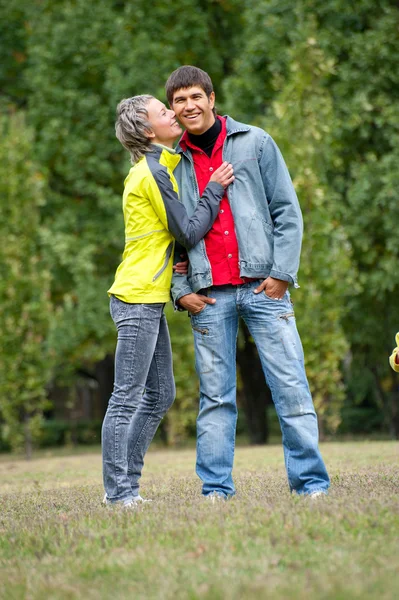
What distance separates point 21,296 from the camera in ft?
57.1

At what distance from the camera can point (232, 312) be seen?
5113mm

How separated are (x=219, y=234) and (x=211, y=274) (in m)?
0.26

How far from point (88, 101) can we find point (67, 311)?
4.52m

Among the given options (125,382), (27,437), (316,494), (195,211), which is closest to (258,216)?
(195,211)

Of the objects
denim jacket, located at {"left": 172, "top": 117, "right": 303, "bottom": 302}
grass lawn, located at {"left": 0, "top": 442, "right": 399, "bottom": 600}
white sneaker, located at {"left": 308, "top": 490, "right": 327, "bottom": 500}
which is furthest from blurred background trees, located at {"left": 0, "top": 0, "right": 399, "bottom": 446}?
grass lawn, located at {"left": 0, "top": 442, "right": 399, "bottom": 600}

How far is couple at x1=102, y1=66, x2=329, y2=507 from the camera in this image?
16.3ft

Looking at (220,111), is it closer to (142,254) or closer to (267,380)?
(142,254)

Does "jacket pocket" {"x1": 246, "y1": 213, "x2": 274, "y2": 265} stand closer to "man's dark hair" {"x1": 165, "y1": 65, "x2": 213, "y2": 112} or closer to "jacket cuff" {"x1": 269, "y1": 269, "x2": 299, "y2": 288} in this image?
"jacket cuff" {"x1": 269, "y1": 269, "x2": 299, "y2": 288}

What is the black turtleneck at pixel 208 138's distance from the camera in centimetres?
525

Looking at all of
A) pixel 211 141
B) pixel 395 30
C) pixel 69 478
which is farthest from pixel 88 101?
pixel 211 141

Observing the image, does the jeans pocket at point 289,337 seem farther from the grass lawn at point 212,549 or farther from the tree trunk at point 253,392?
the tree trunk at point 253,392

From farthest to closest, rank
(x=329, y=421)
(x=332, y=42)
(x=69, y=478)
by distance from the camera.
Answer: (x=332, y=42)
(x=329, y=421)
(x=69, y=478)

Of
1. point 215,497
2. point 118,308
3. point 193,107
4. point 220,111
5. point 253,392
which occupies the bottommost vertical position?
point 253,392

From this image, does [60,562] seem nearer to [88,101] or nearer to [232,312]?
[232,312]
